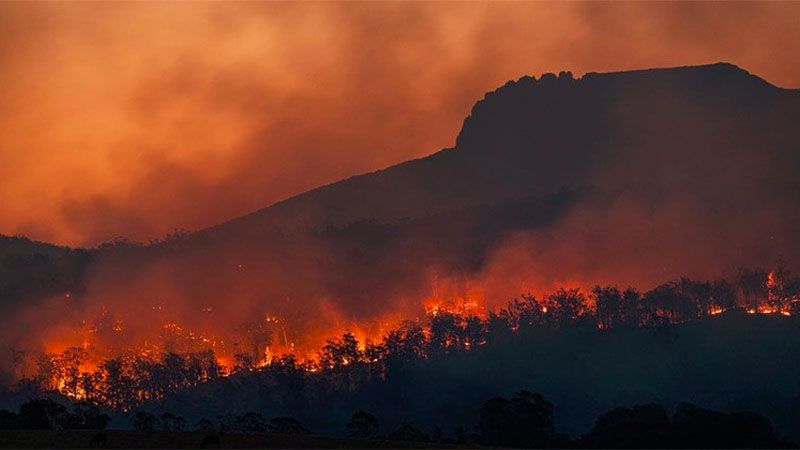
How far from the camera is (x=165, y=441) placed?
145 metres

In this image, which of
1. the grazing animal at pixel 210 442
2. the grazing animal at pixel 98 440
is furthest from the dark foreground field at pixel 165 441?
the grazing animal at pixel 210 442

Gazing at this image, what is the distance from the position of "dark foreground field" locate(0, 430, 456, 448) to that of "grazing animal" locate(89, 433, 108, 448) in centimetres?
36

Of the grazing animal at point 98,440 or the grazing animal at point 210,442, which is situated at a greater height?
the grazing animal at point 98,440

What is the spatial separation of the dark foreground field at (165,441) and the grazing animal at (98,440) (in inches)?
14.2

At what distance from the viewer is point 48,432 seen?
15438 cm

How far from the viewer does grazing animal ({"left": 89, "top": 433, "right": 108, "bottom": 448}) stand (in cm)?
14326

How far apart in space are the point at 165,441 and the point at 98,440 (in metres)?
9.23

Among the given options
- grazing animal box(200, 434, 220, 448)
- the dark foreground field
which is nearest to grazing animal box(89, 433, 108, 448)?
the dark foreground field

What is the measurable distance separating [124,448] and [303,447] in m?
24.2

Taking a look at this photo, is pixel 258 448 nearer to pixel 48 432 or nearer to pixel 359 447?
pixel 359 447

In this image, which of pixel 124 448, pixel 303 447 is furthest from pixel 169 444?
pixel 303 447

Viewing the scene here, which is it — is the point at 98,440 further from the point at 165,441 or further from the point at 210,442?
the point at 210,442

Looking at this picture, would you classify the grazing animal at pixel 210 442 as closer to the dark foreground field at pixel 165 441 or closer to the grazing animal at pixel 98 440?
the dark foreground field at pixel 165 441

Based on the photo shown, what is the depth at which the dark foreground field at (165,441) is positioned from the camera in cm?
14238
